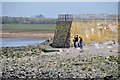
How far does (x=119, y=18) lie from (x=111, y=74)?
15.5m

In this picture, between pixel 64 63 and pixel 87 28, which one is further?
pixel 87 28

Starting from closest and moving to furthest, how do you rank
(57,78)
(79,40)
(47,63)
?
(57,78) → (47,63) → (79,40)

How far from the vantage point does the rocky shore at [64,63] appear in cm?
2677

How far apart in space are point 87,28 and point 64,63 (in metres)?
10.5

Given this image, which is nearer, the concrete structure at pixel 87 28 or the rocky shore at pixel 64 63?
the rocky shore at pixel 64 63

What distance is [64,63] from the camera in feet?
101

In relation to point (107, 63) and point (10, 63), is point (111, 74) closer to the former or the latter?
point (107, 63)

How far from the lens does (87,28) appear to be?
4075cm

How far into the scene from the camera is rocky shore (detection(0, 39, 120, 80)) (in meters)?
26.8

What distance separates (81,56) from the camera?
34.2m

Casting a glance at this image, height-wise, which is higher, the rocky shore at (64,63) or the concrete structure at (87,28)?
the concrete structure at (87,28)

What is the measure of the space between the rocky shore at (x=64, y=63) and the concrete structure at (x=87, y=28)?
0.84 m

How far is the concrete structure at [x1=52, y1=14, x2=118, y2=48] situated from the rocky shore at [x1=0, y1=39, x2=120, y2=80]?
2.76 feet

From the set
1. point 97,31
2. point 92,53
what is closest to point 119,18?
point 97,31
